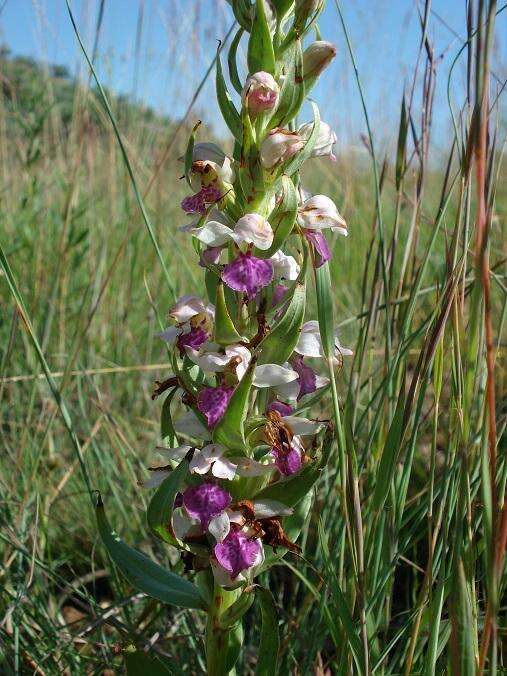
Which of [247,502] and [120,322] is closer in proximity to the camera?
[247,502]

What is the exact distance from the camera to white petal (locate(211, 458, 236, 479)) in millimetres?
893

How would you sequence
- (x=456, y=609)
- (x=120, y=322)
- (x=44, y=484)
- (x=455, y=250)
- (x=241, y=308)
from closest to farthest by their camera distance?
(x=456, y=609) < (x=455, y=250) < (x=241, y=308) < (x=44, y=484) < (x=120, y=322)

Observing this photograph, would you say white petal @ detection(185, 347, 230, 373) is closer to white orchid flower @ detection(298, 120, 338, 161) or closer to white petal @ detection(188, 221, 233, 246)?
white petal @ detection(188, 221, 233, 246)

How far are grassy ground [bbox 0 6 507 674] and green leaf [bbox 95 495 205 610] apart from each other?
0.13 m

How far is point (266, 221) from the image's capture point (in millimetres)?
917

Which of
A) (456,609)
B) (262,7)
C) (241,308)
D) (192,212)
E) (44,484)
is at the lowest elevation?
(44,484)

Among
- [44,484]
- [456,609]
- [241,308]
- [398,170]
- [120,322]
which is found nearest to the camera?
[456,609]

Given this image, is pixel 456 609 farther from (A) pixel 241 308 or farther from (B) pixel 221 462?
(A) pixel 241 308

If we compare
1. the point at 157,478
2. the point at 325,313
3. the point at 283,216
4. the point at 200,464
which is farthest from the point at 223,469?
the point at 283,216

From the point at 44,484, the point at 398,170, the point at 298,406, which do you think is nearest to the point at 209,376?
the point at 298,406

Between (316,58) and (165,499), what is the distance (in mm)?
623

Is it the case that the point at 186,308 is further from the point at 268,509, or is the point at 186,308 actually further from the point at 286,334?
the point at 268,509

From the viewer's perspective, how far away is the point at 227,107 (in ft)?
3.14

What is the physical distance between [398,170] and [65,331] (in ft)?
4.67
